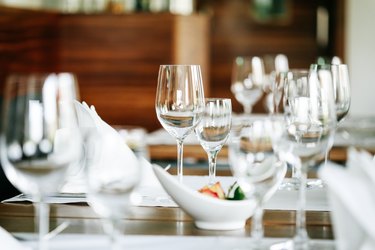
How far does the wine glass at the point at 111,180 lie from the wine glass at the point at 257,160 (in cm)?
15

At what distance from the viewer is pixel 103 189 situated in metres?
1.00

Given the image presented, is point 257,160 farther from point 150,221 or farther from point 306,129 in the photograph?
point 150,221

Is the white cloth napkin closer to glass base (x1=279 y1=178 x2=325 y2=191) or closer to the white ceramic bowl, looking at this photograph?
the white ceramic bowl

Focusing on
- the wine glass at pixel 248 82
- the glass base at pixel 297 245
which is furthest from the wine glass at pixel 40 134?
the wine glass at pixel 248 82

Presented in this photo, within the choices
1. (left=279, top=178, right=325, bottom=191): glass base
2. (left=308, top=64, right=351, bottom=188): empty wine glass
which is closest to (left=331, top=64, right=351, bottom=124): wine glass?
(left=308, top=64, right=351, bottom=188): empty wine glass

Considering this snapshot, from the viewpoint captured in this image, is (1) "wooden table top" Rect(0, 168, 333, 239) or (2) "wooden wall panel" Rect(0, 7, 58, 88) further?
(2) "wooden wall panel" Rect(0, 7, 58, 88)

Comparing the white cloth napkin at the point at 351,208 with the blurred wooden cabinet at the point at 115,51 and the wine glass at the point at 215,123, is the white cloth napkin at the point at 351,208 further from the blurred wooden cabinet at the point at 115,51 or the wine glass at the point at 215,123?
the blurred wooden cabinet at the point at 115,51

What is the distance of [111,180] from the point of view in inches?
40.2

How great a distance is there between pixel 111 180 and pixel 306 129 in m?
0.36

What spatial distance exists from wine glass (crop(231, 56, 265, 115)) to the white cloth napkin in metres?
2.12

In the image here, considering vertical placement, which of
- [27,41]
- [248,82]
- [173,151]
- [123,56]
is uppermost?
[27,41]

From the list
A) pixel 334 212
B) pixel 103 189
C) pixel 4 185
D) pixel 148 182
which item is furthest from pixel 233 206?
pixel 4 185

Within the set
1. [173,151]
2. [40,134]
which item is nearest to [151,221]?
[40,134]

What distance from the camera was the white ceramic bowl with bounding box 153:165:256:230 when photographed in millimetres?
1258
